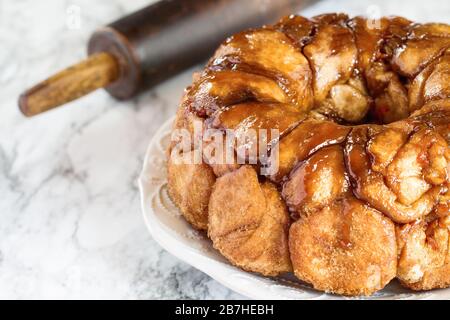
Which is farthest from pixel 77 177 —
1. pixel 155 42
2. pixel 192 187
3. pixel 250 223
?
pixel 250 223

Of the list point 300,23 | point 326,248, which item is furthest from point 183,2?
point 326,248

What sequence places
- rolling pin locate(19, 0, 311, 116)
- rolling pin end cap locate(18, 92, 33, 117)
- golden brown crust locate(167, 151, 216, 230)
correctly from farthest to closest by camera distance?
rolling pin locate(19, 0, 311, 116)
rolling pin end cap locate(18, 92, 33, 117)
golden brown crust locate(167, 151, 216, 230)

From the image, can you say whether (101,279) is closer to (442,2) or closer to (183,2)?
(183,2)

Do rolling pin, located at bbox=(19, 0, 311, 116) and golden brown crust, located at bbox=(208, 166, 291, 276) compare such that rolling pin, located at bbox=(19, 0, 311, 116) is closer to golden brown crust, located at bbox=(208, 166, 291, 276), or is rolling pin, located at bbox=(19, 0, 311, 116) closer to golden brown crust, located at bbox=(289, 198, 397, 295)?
golden brown crust, located at bbox=(208, 166, 291, 276)

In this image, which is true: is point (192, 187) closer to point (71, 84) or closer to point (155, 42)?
point (71, 84)

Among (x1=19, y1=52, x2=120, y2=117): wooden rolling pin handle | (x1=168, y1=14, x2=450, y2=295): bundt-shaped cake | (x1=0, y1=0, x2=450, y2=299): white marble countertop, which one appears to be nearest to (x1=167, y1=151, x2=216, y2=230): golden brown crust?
(x1=168, y1=14, x2=450, y2=295): bundt-shaped cake

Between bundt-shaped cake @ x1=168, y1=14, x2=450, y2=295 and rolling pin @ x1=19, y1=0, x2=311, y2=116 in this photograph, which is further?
rolling pin @ x1=19, y1=0, x2=311, y2=116
